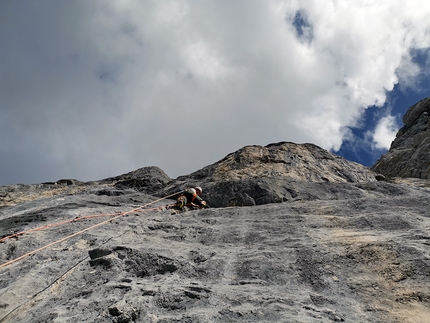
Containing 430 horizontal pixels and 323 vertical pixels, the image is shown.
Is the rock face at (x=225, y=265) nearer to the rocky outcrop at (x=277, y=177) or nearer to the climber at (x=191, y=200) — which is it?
the climber at (x=191, y=200)

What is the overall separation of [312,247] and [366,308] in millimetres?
1424

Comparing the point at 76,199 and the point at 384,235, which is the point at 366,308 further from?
the point at 76,199

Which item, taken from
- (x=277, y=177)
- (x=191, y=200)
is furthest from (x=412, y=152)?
(x=191, y=200)

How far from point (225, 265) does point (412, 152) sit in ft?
78.8

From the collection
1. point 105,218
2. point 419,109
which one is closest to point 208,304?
point 105,218

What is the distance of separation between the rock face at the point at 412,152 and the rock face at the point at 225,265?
49.8ft

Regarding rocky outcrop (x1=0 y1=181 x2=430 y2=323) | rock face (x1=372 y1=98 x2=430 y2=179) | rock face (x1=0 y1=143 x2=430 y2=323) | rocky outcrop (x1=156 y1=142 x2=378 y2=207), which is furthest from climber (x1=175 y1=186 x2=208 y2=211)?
rock face (x1=372 y1=98 x2=430 y2=179)

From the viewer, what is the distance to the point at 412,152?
23.6 meters

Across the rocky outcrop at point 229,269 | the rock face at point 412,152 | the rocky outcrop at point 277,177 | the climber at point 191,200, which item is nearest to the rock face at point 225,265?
the rocky outcrop at point 229,269

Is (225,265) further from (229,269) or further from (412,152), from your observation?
(412,152)

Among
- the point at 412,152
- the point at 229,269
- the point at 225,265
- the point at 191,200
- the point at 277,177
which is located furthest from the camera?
the point at 412,152

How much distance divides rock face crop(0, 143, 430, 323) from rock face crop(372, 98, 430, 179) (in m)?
15.2

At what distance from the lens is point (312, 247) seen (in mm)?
4453

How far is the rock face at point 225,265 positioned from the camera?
3066mm
